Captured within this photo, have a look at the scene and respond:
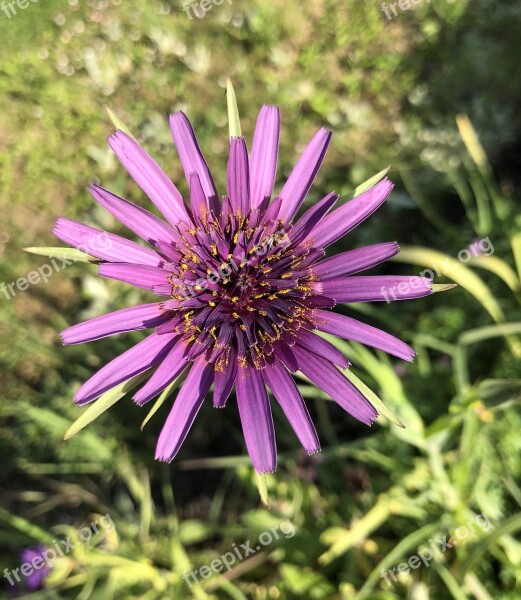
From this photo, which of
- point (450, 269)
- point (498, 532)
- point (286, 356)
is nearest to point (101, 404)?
point (286, 356)

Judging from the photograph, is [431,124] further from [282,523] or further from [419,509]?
[282,523]

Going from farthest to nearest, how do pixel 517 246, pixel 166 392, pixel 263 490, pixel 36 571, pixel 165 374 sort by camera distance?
pixel 36 571 → pixel 517 246 → pixel 165 374 → pixel 166 392 → pixel 263 490

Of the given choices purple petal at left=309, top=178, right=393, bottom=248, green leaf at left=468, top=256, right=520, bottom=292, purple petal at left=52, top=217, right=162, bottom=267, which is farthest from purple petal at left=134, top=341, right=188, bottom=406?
green leaf at left=468, top=256, right=520, bottom=292

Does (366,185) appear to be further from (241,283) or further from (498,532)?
(498,532)

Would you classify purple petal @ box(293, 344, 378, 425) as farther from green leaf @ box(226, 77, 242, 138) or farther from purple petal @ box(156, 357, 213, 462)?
green leaf @ box(226, 77, 242, 138)

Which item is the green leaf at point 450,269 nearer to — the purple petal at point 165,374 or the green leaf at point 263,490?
the purple petal at point 165,374

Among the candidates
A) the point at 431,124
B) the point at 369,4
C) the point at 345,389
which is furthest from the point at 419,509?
the point at 369,4
